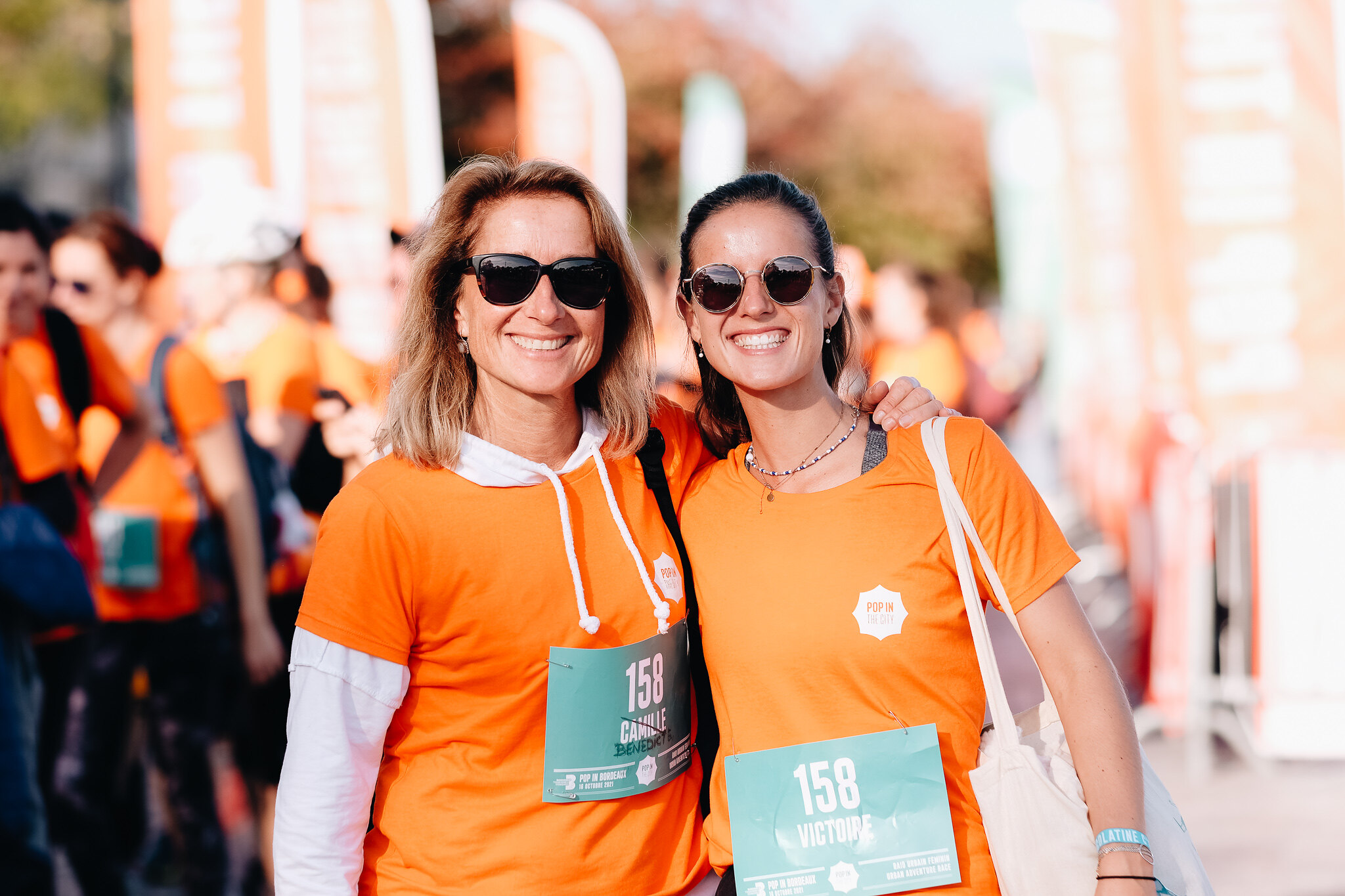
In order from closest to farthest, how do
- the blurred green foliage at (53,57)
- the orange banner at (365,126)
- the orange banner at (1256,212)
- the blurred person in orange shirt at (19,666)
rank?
the blurred person in orange shirt at (19,666) → the orange banner at (1256,212) → the orange banner at (365,126) → the blurred green foliage at (53,57)

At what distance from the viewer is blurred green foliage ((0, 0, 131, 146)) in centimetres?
1908

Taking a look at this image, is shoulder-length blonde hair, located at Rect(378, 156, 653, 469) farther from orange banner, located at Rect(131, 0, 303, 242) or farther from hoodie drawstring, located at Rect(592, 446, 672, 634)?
orange banner, located at Rect(131, 0, 303, 242)

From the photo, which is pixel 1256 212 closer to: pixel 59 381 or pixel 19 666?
pixel 59 381

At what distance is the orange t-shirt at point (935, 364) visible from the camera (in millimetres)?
7711

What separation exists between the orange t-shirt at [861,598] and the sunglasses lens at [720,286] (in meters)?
0.41

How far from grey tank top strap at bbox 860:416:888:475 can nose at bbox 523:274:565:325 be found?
633mm

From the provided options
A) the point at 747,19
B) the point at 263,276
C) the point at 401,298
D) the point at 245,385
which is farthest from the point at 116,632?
the point at 747,19

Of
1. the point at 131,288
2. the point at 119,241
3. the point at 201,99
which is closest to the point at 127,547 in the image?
the point at 131,288

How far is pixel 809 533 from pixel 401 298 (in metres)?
0.95

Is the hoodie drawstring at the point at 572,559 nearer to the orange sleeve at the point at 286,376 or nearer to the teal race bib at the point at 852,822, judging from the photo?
the teal race bib at the point at 852,822

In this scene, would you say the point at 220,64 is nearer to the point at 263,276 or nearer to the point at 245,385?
the point at 263,276

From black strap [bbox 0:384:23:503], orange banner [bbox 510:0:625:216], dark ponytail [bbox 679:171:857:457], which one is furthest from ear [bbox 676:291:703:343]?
orange banner [bbox 510:0:625:216]

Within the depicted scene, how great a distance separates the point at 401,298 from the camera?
2.36m

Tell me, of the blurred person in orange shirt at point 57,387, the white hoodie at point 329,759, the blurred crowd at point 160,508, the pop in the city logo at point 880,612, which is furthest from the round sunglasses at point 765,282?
the blurred person in orange shirt at point 57,387
